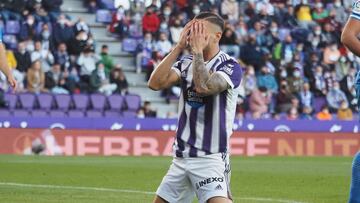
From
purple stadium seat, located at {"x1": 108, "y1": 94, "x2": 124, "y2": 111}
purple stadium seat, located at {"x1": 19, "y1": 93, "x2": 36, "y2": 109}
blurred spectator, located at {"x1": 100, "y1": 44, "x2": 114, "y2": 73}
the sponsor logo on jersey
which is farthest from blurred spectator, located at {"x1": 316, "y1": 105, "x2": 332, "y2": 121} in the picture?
the sponsor logo on jersey

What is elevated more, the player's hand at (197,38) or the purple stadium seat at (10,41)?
the player's hand at (197,38)

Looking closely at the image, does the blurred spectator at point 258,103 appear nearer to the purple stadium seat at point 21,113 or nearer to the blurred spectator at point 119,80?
the blurred spectator at point 119,80

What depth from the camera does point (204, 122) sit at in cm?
779

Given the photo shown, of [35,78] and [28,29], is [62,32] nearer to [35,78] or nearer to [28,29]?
[28,29]

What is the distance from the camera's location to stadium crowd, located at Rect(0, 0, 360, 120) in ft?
89.9

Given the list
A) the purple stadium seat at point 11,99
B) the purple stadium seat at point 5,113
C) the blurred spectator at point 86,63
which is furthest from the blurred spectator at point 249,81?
the purple stadium seat at point 5,113

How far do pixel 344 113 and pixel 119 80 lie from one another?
266 inches

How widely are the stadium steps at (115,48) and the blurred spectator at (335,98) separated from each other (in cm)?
527

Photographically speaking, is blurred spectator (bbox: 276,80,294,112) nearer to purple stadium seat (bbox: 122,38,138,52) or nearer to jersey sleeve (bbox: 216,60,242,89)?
purple stadium seat (bbox: 122,38,138,52)

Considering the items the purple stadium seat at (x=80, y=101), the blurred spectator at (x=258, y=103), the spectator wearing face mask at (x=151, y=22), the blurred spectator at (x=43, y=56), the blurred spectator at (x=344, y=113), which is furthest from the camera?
the spectator wearing face mask at (x=151, y=22)

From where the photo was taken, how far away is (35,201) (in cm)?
1205

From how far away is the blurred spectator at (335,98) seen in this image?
3056cm

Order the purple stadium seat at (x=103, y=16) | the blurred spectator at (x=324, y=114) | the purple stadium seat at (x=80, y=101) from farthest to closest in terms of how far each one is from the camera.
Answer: the purple stadium seat at (x=103, y=16) < the blurred spectator at (x=324, y=114) < the purple stadium seat at (x=80, y=101)

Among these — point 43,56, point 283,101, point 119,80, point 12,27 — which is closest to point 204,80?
point 43,56
